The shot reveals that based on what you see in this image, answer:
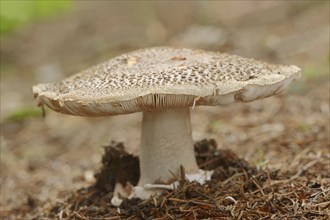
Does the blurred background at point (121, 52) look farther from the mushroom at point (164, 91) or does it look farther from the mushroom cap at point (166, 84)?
the mushroom cap at point (166, 84)

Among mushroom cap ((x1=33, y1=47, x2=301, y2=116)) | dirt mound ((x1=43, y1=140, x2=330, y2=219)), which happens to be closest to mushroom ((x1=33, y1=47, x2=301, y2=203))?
mushroom cap ((x1=33, y1=47, x2=301, y2=116))

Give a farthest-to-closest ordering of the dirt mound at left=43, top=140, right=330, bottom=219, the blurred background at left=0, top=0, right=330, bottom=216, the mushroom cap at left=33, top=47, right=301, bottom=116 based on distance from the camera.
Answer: the blurred background at left=0, top=0, right=330, bottom=216 < the dirt mound at left=43, top=140, right=330, bottom=219 < the mushroom cap at left=33, top=47, right=301, bottom=116

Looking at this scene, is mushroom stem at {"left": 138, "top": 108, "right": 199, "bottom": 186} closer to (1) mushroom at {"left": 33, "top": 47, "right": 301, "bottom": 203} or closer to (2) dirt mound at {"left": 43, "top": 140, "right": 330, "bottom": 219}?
(1) mushroom at {"left": 33, "top": 47, "right": 301, "bottom": 203}

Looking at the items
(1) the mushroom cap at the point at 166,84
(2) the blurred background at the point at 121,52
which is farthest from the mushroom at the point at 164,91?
(2) the blurred background at the point at 121,52

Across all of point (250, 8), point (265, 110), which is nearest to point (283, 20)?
point (250, 8)

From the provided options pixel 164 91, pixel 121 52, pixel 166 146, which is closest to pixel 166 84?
pixel 164 91
